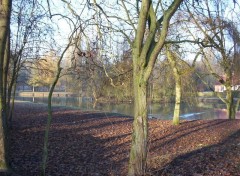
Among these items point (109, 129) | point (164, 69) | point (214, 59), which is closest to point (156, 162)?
point (109, 129)

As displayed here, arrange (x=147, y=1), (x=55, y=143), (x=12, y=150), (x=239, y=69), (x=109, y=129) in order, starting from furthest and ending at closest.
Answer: (x=239, y=69) < (x=109, y=129) < (x=55, y=143) < (x=12, y=150) < (x=147, y=1)

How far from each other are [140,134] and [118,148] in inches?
266

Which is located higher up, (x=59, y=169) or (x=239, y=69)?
(x=239, y=69)

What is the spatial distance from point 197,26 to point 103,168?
12.6 metres

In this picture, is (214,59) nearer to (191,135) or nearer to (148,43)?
(191,135)

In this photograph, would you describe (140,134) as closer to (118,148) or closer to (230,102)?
(118,148)

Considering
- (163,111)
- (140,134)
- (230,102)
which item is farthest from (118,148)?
(163,111)

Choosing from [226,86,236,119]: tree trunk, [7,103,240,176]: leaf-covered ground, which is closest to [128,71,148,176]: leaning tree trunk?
[7,103,240,176]: leaf-covered ground

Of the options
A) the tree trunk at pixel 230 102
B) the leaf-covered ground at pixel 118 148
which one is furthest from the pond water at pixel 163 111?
the leaf-covered ground at pixel 118 148

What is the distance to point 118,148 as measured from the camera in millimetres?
14273

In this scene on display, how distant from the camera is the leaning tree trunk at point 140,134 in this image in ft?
25.1

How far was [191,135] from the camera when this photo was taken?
1727 centimetres

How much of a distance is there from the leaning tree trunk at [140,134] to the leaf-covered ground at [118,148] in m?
0.33

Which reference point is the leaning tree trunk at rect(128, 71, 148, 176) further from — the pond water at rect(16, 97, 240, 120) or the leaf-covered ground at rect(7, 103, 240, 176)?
the pond water at rect(16, 97, 240, 120)
